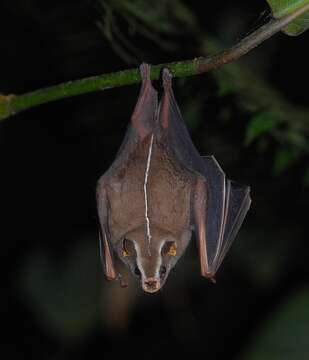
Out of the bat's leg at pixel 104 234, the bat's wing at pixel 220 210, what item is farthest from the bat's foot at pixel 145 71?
the bat's wing at pixel 220 210

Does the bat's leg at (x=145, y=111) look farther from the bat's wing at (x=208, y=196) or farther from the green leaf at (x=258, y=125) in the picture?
the green leaf at (x=258, y=125)

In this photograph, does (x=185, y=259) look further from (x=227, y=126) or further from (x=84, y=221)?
(x=227, y=126)

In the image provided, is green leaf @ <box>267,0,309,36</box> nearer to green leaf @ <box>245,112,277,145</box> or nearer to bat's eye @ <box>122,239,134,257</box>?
bat's eye @ <box>122,239,134,257</box>

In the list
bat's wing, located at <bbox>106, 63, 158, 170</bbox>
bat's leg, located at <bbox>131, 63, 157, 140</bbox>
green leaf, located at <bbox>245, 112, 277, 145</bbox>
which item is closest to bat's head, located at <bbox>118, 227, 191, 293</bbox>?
bat's wing, located at <bbox>106, 63, 158, 170</bbox>

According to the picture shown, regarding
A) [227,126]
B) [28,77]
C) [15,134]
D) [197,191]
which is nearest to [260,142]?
[227,126]

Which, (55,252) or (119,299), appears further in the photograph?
(55,252)

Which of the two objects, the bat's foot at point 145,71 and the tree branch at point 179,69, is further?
the bat's foot at point 145,71
